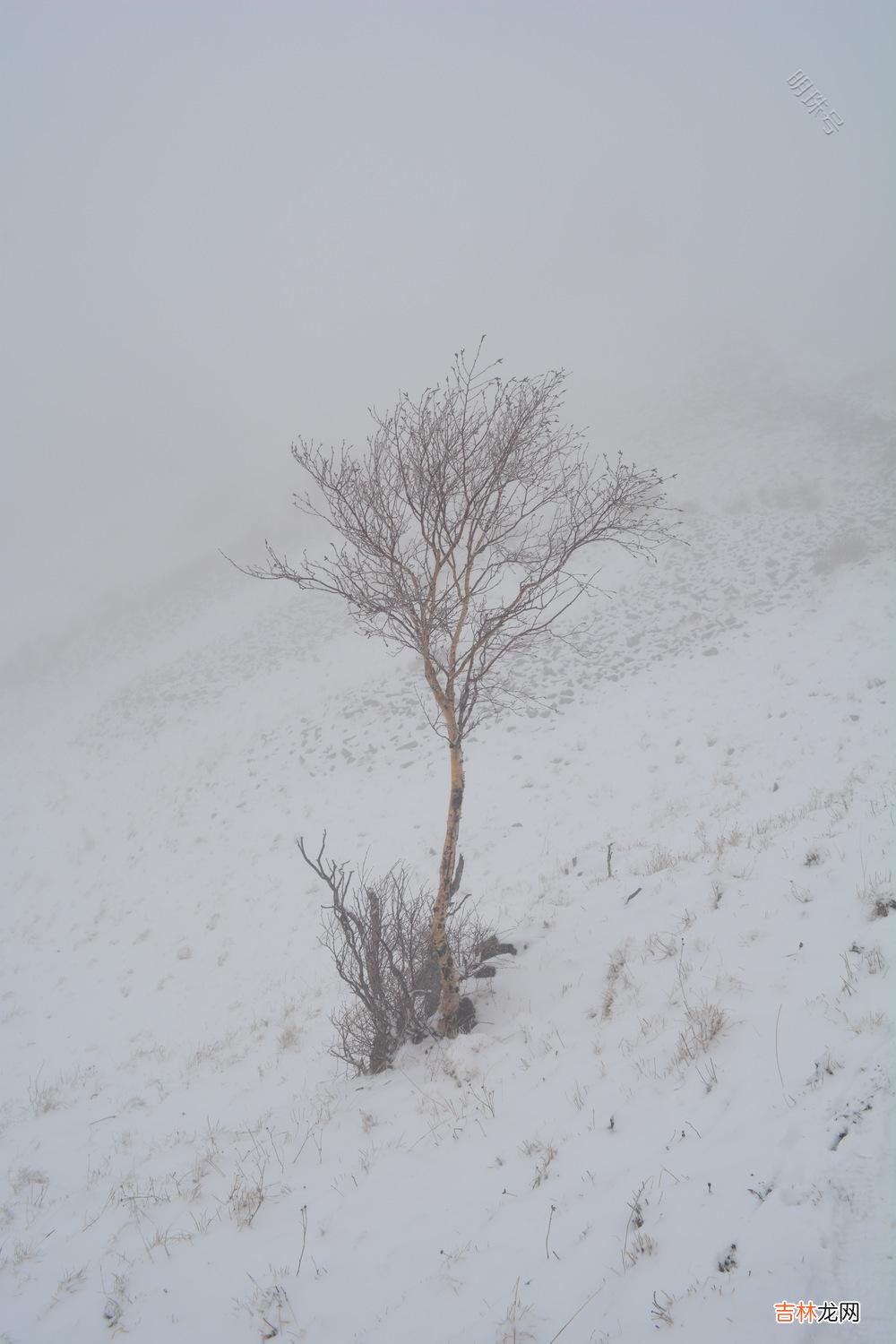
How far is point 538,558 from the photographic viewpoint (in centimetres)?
596

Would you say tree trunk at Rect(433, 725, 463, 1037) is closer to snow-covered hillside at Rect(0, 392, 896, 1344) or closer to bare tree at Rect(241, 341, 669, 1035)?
bare tree at Rect(241, 341, 669, 1035)

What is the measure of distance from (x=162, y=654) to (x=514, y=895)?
26.4 meters

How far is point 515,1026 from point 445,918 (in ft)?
4.00

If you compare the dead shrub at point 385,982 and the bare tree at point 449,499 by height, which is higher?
the bare tree at point 449,499

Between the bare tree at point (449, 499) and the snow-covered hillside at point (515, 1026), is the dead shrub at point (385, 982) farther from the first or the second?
the snow-covered hillside at point (515, 1026)

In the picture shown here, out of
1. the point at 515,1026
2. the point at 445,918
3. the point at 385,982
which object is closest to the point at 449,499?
the point at 445,918

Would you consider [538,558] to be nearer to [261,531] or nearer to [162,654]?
[162,654]

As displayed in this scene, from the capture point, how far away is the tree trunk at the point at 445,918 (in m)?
5.63

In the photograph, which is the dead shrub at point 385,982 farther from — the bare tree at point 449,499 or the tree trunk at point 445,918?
the bare tree at point 449,499

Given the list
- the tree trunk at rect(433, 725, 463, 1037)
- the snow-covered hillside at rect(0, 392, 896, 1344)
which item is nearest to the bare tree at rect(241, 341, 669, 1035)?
the tree trunk at rect(433, 725, 463, 1037)

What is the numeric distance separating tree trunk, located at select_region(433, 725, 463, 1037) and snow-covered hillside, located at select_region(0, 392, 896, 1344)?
0.91ft

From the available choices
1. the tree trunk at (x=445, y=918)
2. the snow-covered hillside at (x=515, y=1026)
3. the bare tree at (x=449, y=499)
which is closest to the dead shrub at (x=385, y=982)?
the tree trunk at (x=445, y=918)

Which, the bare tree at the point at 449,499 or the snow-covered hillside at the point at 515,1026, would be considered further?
the bare tree at the point at 449,499

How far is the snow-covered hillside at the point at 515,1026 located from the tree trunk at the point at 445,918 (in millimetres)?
278
